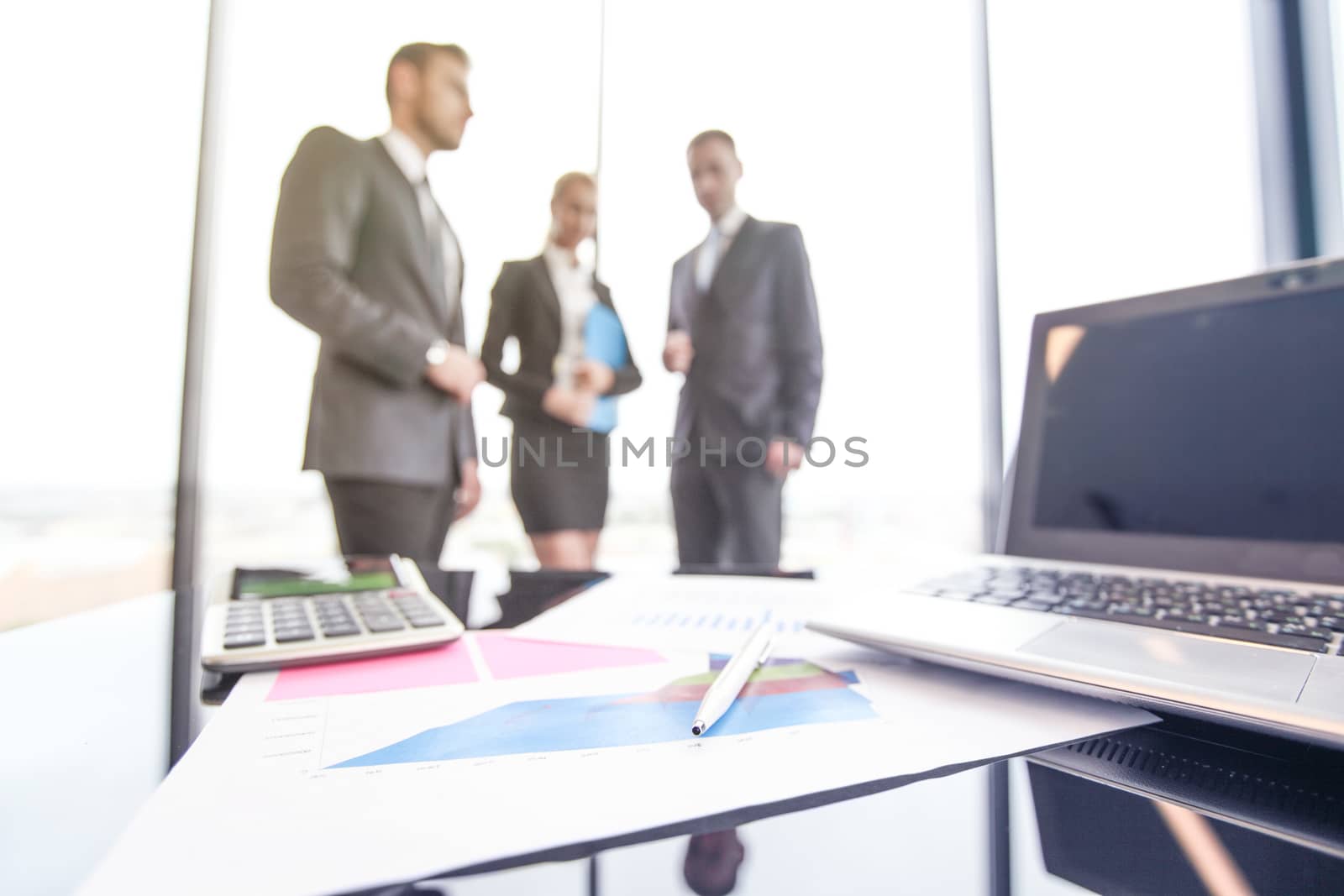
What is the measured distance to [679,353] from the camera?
5.14ft

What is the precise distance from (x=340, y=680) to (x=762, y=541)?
1.19m

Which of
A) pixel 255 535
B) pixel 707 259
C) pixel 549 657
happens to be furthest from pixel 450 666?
pixel 255 535

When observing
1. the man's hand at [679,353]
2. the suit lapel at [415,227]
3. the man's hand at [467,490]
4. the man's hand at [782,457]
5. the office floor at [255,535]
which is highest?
the suit lapel at [415,227]

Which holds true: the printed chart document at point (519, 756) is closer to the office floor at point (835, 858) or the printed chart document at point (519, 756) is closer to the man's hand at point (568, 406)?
the office floor at point (835, 858)

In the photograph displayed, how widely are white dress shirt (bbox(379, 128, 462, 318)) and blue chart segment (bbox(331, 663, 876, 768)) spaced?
1177mm

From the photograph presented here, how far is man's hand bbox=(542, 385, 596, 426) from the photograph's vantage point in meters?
1.54

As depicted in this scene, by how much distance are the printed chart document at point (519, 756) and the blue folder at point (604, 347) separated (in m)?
1.24

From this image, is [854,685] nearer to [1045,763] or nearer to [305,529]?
[1045,763]

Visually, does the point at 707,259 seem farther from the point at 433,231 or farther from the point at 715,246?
the point at 433,231

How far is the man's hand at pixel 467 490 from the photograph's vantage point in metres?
1.30

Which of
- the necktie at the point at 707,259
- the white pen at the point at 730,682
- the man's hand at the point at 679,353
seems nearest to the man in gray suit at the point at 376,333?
the man's hand at the point at 679,353

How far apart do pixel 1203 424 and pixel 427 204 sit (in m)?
1.32

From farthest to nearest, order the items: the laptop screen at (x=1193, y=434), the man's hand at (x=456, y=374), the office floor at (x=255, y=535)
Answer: the office floor at (x=255, y=535), the man's hand at (x=456, y=374), the laptop screen at (x=1193, y=434)

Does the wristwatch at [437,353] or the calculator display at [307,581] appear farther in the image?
the wristwatch at [437,353]
